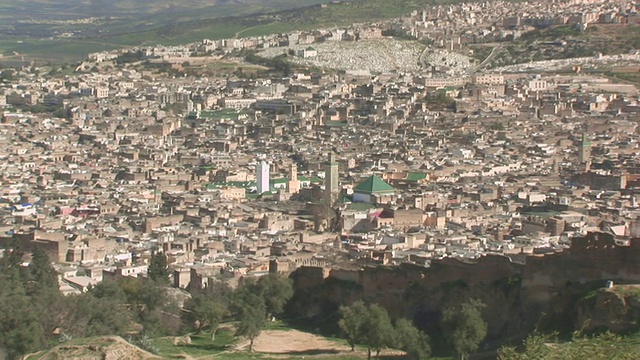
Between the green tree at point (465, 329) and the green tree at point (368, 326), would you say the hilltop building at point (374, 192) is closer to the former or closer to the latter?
the green tree at point (368, 326)

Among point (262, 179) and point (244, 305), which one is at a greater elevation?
point (262, 179)

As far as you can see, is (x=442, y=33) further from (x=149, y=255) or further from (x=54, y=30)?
(x=149, y=255)

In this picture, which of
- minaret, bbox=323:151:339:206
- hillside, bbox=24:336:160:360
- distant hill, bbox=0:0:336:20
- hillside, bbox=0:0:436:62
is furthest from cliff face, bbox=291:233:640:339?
distant hill, bbox=0:0:336:20

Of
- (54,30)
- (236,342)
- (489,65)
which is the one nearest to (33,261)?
(236,342)

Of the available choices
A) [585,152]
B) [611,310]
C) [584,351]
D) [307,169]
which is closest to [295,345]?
[611,310]

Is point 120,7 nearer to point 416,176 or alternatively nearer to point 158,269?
point 416,176

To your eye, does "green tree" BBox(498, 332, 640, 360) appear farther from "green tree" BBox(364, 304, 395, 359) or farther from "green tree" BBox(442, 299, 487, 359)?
"green tree" BBox(364, 304, 395, 359)

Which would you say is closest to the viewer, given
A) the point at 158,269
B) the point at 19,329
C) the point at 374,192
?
the point at 19,329
